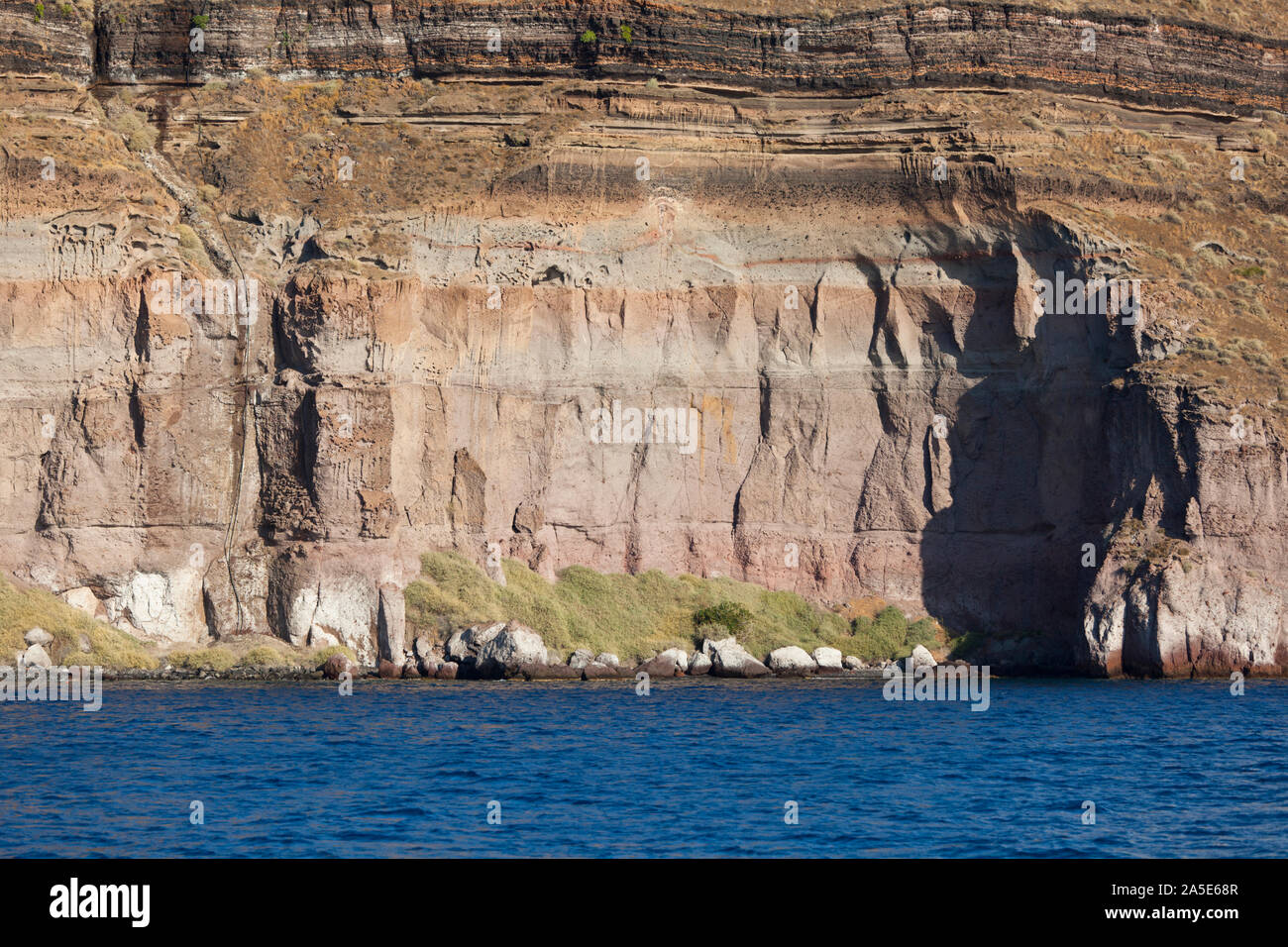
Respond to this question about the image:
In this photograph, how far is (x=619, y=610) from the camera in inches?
1949

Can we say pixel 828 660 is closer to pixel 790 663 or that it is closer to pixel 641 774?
pixel 790 663

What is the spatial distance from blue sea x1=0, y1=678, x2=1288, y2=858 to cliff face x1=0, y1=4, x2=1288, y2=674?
6878 millimetres

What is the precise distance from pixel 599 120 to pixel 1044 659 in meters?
20.6

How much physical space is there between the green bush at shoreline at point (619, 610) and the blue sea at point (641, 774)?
208 inches

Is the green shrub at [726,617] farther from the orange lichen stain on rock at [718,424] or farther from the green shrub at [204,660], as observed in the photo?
the green shrub at [204,660]

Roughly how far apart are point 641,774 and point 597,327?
25712mm

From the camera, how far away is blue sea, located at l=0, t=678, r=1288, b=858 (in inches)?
881

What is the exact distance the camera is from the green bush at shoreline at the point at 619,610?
4741 centimetres

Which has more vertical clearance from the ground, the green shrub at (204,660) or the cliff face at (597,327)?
the cliff face at (597,327)

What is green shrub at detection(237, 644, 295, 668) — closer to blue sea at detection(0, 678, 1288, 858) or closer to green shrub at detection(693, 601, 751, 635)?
blue sea at detection(0, 678, 1288, 858)

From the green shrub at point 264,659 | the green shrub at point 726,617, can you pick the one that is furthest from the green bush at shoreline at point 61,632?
the green shrub at point 726,617

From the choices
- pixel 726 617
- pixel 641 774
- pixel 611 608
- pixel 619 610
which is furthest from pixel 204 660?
pixel 641 774
